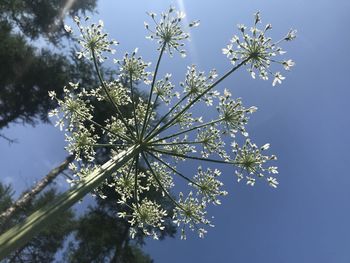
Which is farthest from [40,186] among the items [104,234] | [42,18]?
[42,18]

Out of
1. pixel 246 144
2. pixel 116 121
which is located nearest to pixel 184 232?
pixel 246 144

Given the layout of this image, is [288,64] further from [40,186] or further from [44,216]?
[40,186]

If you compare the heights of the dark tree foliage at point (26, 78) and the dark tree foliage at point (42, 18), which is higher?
the dark tree foliage at point (42, 18)

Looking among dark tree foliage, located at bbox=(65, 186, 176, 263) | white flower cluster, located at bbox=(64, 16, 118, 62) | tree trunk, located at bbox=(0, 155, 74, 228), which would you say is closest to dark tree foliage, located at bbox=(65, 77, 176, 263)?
dark tree foliage, located at bbox=(65, 186, 176, 263)

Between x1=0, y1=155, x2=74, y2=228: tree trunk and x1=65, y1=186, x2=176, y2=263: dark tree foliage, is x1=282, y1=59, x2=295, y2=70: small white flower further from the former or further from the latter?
x1=65, y1=186, x2=176, y2=263: dark tree foliage

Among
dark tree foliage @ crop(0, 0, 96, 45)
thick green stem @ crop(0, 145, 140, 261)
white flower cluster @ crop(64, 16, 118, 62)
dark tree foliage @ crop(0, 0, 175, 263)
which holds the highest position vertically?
dark tree foliage @ crop(0, 0, 96, 45)

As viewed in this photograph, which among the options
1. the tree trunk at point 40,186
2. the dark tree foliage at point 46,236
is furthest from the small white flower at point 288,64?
the dark tree foliage at point 46,236

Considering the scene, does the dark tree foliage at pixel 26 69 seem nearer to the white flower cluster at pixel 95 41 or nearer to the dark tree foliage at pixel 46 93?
the dark tree foliage at pixel 46 93

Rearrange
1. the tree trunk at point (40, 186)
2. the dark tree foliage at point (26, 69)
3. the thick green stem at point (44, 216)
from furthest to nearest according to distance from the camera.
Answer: the dark tree foliage at point (26, 69) → the tree trunk at point (40, 186) → the thick green stem at point (44, 216)
